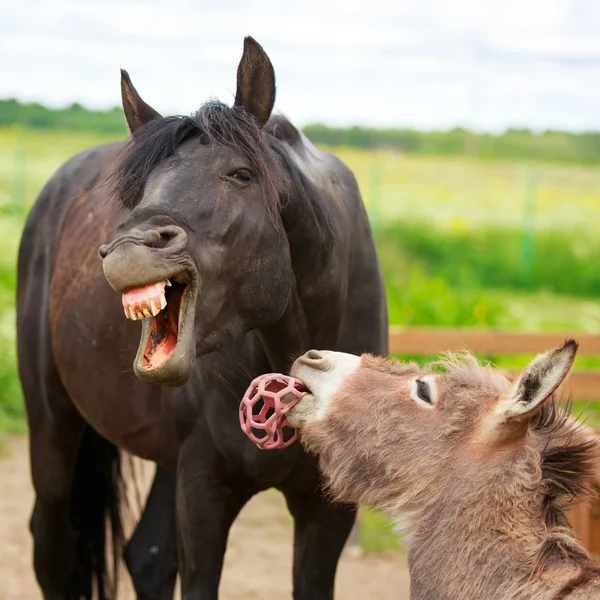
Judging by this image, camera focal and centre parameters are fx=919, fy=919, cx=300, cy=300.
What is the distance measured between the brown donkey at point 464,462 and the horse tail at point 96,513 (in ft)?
7.27

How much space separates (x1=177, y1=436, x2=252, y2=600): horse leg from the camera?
11.4 ft

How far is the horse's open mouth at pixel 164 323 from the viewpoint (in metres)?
2.68

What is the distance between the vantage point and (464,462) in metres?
2.59

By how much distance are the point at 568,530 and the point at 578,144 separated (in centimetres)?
2315

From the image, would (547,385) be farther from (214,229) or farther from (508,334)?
(508,334)

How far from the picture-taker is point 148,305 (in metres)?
2.67

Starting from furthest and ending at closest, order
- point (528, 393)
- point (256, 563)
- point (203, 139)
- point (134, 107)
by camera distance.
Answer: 1. point (256, 563)
2. point (134, 107)
3. point (203, 139)
4. point (528, 393)

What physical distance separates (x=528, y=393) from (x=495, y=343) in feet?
16.7

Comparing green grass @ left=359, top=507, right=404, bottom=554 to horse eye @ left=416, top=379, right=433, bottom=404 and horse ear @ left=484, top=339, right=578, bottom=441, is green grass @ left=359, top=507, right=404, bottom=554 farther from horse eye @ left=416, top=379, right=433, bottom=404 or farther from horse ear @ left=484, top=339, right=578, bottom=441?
horse ear @ left=484, top=339, right=578, bottom=441

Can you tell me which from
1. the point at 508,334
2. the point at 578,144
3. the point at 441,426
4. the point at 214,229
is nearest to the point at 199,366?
the point at 214,229

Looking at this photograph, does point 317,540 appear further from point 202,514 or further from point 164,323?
point 164,323

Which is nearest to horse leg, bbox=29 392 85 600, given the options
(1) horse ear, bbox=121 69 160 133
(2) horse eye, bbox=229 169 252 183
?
(1) horse ear, bbox=121 69 160 133

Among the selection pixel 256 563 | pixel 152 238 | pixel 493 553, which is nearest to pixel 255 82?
pixel 152 238

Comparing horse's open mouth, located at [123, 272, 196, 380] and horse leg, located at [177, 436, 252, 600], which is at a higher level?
horse's open mouth, located at [123, 272, 196, 380]
